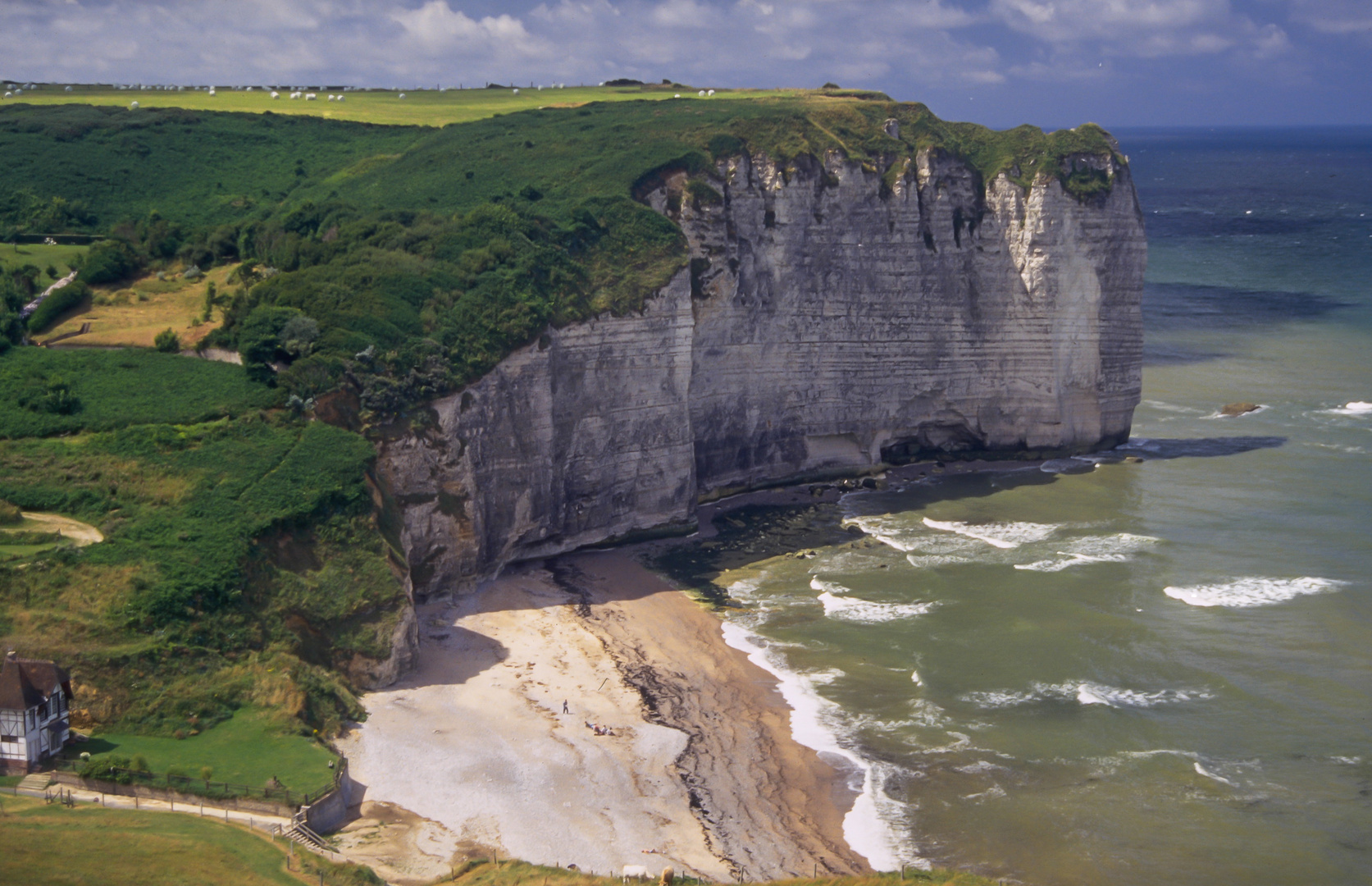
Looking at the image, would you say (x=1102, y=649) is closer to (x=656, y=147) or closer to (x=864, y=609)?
(x=864, y=609)

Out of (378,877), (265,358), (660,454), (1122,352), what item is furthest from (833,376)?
(378,877)

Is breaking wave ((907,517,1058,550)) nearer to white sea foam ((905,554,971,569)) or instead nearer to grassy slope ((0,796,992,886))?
white sea foam ((905,554,971,569))

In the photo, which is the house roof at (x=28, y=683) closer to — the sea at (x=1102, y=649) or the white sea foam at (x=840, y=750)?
the white sea foam at (x=840, y=750)

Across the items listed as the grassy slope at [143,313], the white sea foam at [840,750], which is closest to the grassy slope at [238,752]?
the white sea foam at [840,750]

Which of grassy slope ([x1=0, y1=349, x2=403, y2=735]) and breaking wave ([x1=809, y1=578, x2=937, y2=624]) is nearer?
grassy slope ([x1=0, y1=349, x2=403, y2=735])

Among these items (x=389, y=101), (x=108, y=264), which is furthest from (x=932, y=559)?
(x=389, y=101)

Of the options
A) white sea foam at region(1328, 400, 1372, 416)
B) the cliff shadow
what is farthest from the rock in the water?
the cliff shadow

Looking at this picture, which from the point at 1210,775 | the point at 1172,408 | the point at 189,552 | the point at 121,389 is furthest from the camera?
the point at 1172,408
